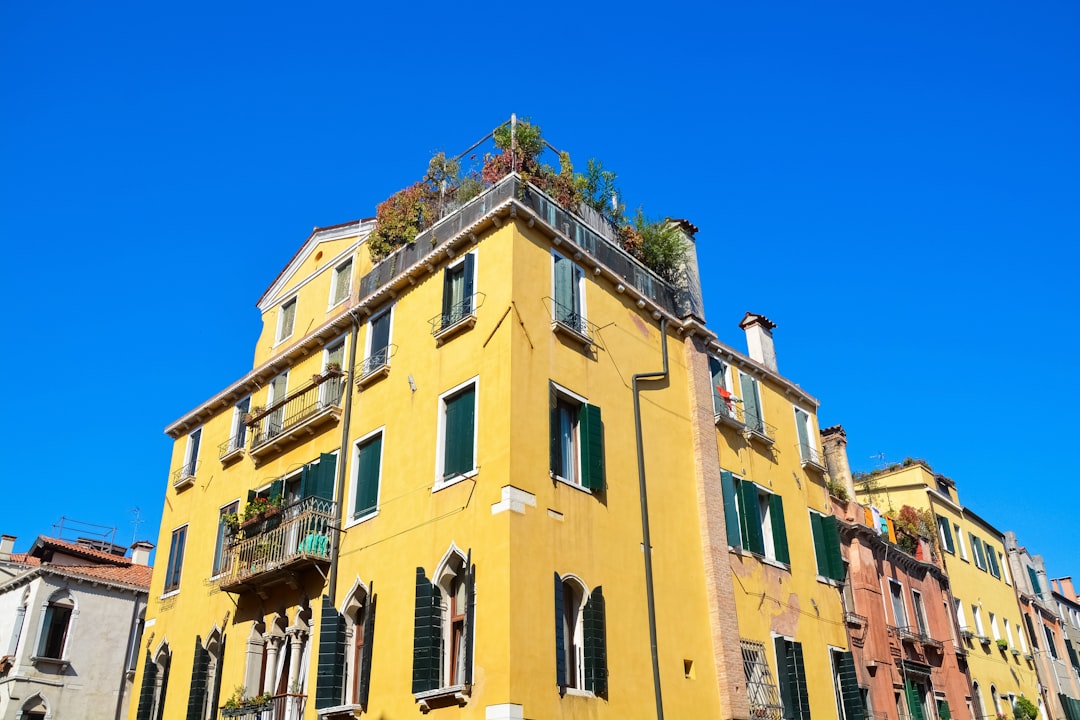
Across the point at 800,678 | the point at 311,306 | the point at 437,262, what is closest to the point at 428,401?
the point at 437,262

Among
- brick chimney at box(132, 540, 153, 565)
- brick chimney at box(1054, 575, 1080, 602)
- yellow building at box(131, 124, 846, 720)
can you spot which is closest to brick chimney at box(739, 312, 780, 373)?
yellow building at box(131, 124, 846, 720)

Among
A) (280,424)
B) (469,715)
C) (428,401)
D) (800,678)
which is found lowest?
(469,715)

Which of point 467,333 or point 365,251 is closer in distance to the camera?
point 467,333

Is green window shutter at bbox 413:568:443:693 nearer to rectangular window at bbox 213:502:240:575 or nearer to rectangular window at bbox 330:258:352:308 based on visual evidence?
rectangular window at bbox 213:502:240:575

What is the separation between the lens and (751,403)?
2583 cm

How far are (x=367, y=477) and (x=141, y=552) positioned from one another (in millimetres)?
24672

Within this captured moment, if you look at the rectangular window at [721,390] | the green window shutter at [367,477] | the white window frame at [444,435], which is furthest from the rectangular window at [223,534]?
the rectangular window at [721,390]

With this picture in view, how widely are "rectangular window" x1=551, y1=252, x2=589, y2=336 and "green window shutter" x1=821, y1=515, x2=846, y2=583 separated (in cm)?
1052

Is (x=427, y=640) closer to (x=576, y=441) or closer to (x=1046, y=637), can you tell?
(x=576, y=441)

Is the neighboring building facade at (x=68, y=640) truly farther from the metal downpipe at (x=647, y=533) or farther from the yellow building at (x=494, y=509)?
the metal downpipe at (x=647, y=533)

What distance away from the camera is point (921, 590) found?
3162 cm

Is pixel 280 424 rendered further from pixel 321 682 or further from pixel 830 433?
pixel 830 433

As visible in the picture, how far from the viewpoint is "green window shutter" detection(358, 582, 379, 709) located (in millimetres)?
17812

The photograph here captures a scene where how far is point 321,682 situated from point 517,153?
490 inches
